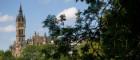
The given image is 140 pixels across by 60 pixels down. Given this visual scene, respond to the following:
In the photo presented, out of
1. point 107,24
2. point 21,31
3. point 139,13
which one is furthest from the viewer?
point 21,31

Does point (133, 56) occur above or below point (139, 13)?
below

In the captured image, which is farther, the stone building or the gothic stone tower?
the gothic stone tower

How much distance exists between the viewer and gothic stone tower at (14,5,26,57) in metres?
150

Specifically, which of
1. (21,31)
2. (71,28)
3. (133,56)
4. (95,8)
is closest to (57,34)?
(71,28)

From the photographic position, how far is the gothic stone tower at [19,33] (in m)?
150

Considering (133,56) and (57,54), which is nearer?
(133,56)

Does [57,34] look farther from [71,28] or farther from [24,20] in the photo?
[24,20]

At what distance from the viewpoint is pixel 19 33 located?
514 ft

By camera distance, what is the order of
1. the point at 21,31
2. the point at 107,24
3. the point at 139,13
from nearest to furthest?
the point at 139,13 → the point at 107,24 → the point at 21,31

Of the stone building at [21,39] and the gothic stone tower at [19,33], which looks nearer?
the stone building at [21,39]

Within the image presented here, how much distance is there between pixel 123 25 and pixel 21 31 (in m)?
140

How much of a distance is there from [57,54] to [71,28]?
1.20 metres

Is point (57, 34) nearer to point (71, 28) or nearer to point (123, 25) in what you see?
point (71, 28)

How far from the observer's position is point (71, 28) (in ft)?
64.8
